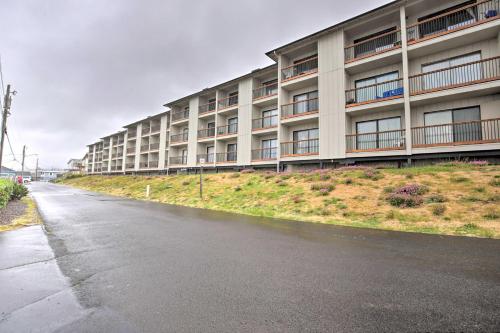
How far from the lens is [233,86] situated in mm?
27297

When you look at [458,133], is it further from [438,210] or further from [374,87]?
[438,210]

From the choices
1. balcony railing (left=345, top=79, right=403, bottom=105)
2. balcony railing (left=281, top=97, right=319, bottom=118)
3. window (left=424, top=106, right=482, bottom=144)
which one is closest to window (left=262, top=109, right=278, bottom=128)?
balcony railing (left=281, top=97, right=319, bottom=118)

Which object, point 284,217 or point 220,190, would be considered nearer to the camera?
point 284,217

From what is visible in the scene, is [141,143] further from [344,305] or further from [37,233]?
[344,305]

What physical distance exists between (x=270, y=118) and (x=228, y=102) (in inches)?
260

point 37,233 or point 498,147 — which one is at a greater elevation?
point 498,147

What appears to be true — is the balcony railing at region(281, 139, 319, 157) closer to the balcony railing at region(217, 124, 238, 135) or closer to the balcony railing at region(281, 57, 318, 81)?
the balcony railing at region(281, 57, 318, 81)

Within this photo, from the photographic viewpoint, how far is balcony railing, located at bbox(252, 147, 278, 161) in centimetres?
2303

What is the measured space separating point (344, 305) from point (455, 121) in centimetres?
1668

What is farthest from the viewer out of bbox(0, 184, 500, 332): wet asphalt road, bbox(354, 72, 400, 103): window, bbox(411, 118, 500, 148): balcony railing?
bbox(354, 72, 400, 103): window

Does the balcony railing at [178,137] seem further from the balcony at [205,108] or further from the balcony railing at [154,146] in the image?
the balcony railing at [154,146]

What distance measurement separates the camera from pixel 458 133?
1423 centimetres

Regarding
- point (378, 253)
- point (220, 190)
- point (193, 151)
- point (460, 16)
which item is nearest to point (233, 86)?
point (193, 151)

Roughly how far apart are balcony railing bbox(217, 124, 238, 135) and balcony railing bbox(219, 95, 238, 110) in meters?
2.18
